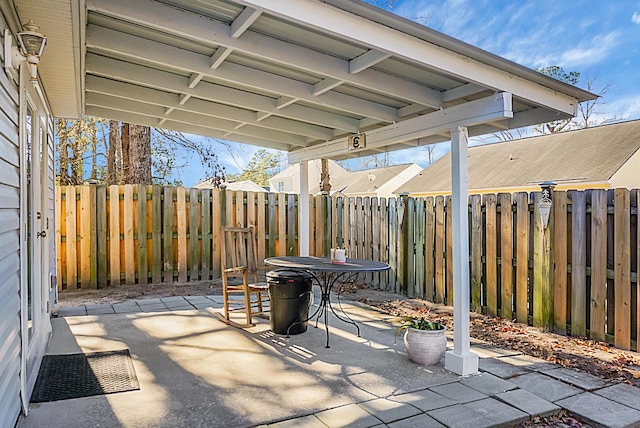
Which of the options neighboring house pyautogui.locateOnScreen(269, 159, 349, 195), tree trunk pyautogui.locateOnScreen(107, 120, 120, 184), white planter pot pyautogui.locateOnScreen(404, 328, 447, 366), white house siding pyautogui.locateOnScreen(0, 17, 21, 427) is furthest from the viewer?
neighboring house pyautogui.locateOnScreen(269, 159, 349, 195)

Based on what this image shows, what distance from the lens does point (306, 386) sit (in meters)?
2.93

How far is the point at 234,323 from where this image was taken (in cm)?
443

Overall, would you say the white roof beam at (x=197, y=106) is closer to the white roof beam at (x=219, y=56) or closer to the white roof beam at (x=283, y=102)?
the white roof beam at (x=283, y=102)

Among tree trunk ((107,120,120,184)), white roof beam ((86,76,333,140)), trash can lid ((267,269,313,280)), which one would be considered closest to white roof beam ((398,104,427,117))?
white roof beam ((86,76,333,140))

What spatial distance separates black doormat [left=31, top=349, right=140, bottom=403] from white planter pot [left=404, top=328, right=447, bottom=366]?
2.02 m

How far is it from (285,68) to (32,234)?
7.60ft

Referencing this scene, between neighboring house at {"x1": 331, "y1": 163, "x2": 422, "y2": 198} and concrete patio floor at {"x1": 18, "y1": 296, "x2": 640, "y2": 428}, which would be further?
neighboring house at {"x1": 331, "y1": 163, "x2": 422, "y2": 198}

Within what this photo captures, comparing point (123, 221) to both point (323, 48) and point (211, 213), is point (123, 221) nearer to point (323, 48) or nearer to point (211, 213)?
point (211, 213)

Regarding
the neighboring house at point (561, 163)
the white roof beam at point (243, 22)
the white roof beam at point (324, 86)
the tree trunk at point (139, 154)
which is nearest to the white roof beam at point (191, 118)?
the white roof beam at point (324, 86)

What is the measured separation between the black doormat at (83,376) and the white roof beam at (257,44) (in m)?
2.31

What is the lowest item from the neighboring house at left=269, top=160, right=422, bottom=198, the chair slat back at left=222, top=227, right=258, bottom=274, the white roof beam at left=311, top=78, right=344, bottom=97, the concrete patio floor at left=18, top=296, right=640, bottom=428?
the concrete patio floor at left=18, top=296, right=640, bottom=428

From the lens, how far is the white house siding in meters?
2.04

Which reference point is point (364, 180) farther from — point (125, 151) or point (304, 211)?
point (304, 211)

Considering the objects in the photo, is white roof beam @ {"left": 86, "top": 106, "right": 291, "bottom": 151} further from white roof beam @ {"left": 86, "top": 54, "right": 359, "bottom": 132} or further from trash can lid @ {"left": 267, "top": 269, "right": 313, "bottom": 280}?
trash can lid @ {"left": 267, "top": 269, "right": 313, "bottom": 280}
